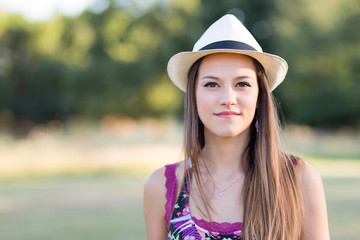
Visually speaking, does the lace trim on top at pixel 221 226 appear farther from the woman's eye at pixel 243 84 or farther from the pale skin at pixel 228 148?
the woman's eye at pixel 243 84

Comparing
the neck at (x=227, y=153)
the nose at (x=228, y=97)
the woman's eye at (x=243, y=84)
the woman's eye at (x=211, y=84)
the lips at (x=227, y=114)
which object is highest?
the woman's eye at (x=211, y=84)

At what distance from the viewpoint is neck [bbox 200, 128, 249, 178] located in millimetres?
2238

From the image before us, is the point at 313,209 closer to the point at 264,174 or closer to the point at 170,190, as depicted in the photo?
the point at 264,174

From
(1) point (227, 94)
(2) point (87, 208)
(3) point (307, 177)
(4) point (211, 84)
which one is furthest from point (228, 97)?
(2) point (87, 208)

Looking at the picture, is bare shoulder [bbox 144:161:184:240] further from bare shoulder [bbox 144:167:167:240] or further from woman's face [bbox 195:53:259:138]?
woman's face [bbox 195:53:259:138]

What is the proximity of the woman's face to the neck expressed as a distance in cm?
12

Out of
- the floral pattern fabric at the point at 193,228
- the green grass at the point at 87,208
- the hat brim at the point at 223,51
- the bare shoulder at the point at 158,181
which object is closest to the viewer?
the floral pattern fabric at the point at 193,228

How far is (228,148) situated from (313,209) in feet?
1.46

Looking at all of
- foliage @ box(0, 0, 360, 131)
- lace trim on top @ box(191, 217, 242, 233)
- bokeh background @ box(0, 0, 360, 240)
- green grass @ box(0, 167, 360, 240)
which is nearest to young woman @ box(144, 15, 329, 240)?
lace trim on top @ box(191, 217, 242, 233)

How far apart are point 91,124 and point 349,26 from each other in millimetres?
16492

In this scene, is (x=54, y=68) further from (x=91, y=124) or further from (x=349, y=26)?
(x=349, y=26)

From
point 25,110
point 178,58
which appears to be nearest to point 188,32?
point 25,110

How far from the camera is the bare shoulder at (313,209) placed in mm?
2035

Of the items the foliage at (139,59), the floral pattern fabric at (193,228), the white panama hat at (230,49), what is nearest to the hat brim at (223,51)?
the white panama hat at (230,49)
